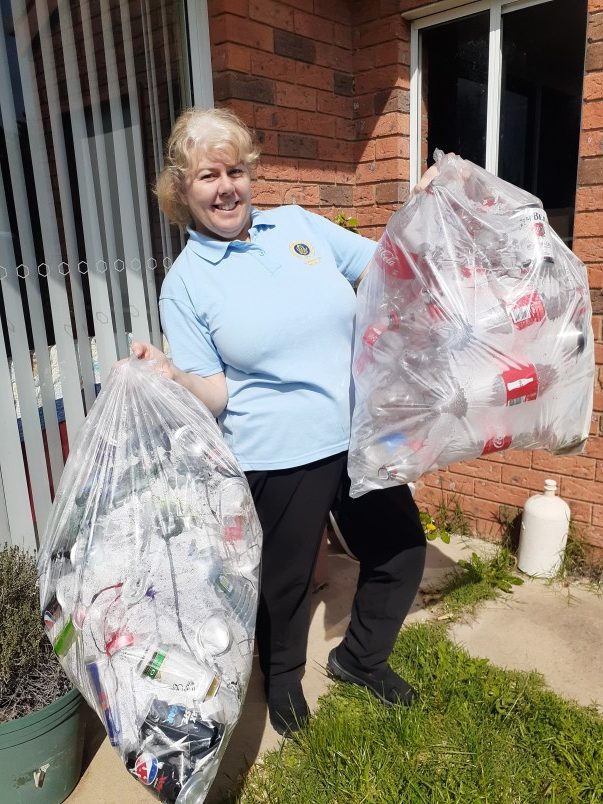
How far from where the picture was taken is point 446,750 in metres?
1.89

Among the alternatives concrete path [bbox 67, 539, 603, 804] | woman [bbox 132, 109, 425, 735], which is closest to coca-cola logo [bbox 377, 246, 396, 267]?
woman [bbox 132, 109, 425, 735]

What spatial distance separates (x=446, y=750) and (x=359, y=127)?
2.75m

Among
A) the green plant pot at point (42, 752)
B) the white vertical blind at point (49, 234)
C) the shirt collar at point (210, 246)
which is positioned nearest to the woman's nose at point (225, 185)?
the shirt collar at point (210, 246)

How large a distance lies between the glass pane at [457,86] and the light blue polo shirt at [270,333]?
163 centimetres

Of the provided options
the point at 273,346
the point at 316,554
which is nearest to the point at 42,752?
the point at 316,554

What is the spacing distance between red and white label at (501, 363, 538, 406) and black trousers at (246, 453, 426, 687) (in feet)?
1.66

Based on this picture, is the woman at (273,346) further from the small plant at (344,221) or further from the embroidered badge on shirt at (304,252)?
the small plant at (344,221)

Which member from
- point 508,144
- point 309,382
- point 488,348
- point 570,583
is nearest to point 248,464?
point 309,382

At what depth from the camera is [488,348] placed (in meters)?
1.58

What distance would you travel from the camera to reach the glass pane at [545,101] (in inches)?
105

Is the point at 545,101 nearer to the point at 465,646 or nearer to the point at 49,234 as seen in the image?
the point at 49,234

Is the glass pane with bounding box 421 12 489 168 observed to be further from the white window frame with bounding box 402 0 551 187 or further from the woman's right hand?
the woman's right hand

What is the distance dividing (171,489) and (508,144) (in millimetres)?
2367

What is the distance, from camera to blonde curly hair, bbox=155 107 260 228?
5.44 feet
